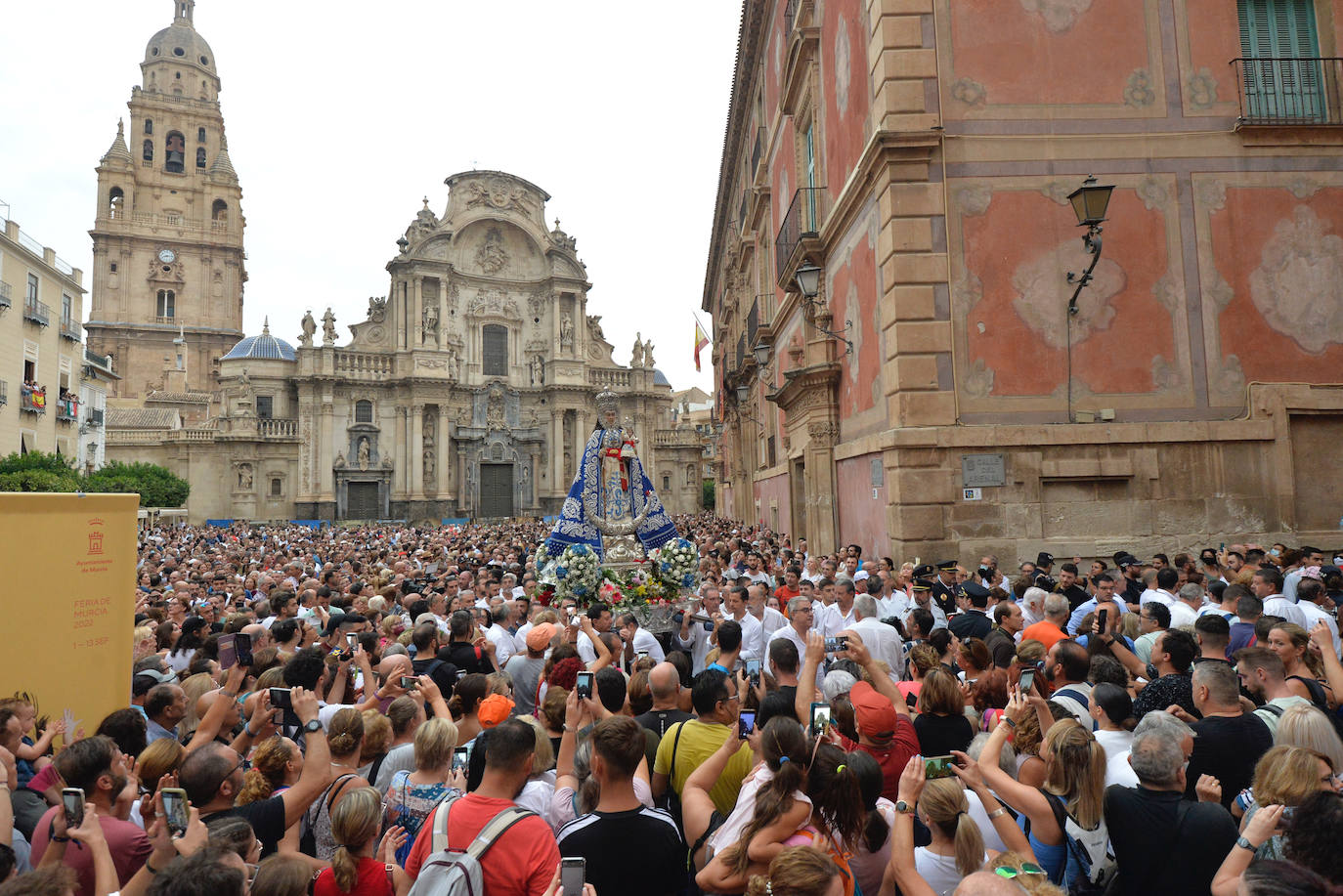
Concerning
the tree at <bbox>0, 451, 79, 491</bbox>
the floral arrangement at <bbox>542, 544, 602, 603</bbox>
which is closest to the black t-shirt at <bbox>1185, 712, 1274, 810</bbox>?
the floral arrangement at <bbox>542, 544, 602, 603</bbox>

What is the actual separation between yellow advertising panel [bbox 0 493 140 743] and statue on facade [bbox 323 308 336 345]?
44.4 meters

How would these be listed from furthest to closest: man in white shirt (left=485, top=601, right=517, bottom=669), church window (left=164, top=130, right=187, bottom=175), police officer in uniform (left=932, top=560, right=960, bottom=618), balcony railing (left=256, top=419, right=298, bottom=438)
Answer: church window (left=164, top=130, right=187, bottom=175)
balcony railing (left=256, top=419, right=298, bottom=438)
police officer in uniform (left=932, top=560, right=960, bottom=618)
man in white shirt (left=485, top=601, right=517, bottom=669)

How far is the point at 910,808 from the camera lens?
3.00 meters

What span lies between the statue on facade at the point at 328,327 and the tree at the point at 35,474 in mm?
16247

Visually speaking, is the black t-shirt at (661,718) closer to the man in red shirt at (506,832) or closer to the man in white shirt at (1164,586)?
the man in red shirt at (506,832)

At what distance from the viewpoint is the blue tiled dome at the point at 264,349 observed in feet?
159

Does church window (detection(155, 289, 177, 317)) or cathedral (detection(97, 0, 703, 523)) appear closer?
cathedral (detection(97, 0, 703, 523))

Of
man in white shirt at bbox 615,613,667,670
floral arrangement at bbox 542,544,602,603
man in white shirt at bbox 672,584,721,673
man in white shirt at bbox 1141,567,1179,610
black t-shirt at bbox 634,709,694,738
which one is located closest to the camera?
black t-shirt at bbox 634,709,694,738

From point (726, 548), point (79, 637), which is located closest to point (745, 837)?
point (79, 637)

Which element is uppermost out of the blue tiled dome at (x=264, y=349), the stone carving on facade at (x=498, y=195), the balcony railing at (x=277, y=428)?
the stone carving on facade at (x=498, y=195)

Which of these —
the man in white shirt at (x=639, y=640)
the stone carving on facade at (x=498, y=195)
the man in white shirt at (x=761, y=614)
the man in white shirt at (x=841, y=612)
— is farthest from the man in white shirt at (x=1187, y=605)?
the stone carving on facade at (x=498, y=195)

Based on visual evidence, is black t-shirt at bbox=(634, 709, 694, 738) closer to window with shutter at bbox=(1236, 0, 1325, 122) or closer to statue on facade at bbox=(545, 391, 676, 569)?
statue on facade at bbox=(545, 391, 676, 569)

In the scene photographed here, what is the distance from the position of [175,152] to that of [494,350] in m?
38.8

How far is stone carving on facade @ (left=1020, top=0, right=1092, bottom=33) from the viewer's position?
11.6 metres
